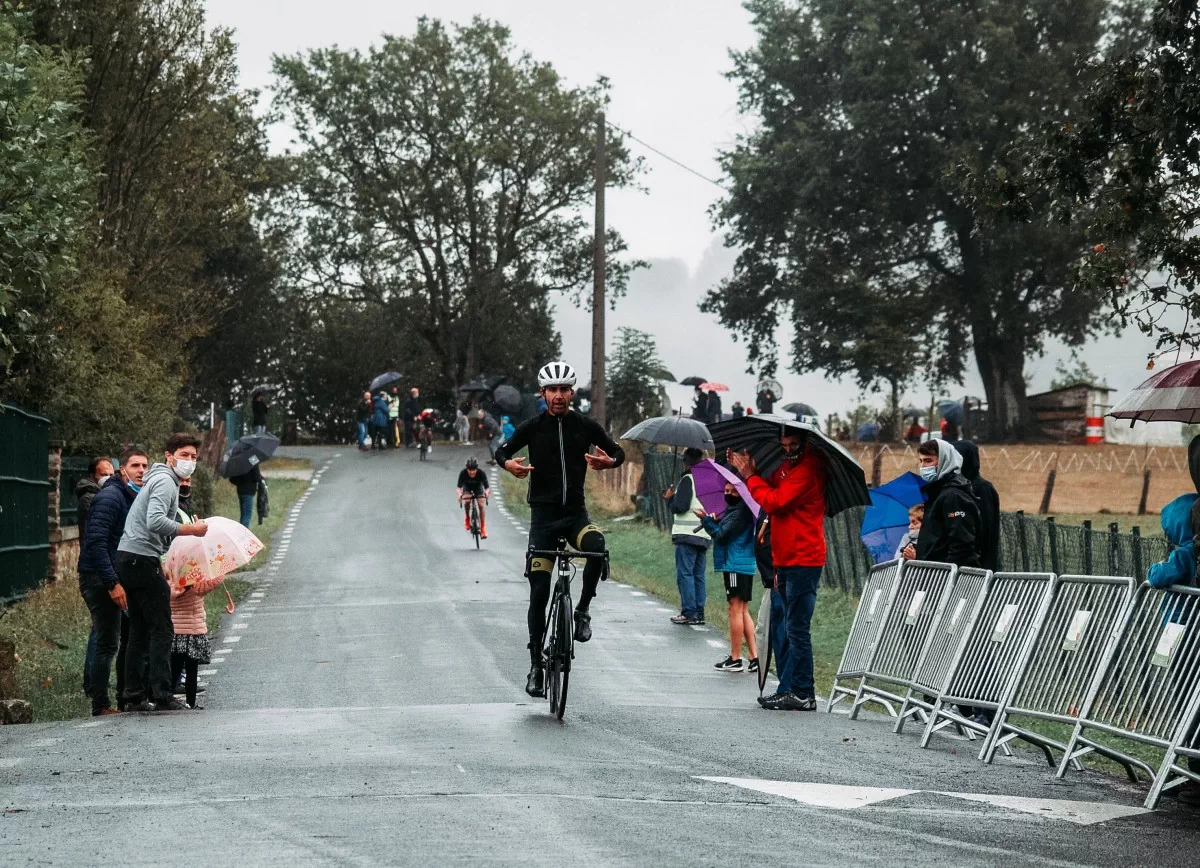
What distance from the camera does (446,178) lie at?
7019cm

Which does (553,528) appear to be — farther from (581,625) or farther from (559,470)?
(581,625)

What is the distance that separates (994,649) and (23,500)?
44.1 feet

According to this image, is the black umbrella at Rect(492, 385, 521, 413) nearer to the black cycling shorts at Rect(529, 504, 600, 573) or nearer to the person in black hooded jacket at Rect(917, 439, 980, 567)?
the person in black hooded jacket at Rect(917, 439, 980, 567)

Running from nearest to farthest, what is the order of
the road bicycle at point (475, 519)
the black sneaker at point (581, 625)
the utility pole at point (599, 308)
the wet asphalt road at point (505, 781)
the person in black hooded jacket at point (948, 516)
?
1. the wet asphalt road at point (505, 781)
2. the black sneaker at point (581, 625)
3. the person in black hooded jacket at point (948, 516)
4. the road bicycle at point (475, 519)
5. the utility pole at point (599, 308)

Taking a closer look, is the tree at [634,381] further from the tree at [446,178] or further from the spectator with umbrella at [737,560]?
the spectator with umbrella at [737,560]

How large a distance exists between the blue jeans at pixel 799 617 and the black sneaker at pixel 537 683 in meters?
1.90

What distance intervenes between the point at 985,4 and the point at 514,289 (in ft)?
69.6

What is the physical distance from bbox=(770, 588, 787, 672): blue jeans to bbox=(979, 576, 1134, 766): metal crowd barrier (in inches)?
111

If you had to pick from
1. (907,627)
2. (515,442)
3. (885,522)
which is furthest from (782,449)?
(885,522)

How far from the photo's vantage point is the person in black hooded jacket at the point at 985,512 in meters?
13.1

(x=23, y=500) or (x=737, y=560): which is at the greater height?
(x=23, y=500)

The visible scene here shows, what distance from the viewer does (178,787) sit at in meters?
8.77

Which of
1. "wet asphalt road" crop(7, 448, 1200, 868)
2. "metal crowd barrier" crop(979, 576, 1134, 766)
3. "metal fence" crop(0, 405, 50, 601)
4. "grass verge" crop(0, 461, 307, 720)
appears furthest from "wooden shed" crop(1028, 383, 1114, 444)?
"metal crowd barrier" crop(979, 576, 1134, 766)

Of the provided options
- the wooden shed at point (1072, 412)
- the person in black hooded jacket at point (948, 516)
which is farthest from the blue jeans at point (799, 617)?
the wooden shed at point (1072, 412)
